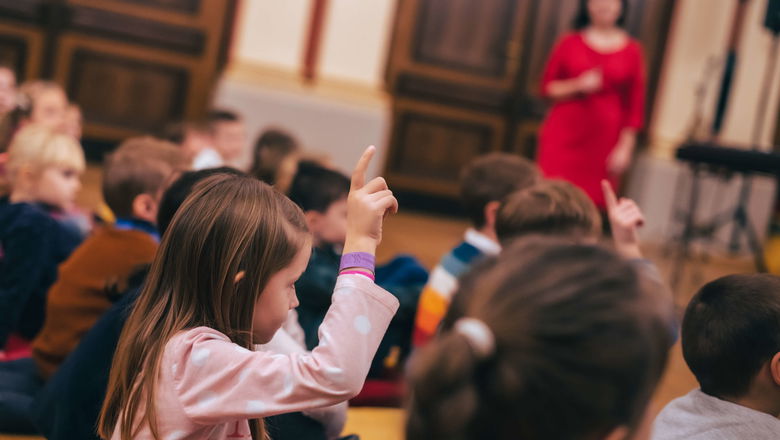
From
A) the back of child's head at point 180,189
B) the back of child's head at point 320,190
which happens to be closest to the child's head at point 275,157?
the back of child's head at point 320,190

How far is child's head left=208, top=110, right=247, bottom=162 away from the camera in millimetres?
4098

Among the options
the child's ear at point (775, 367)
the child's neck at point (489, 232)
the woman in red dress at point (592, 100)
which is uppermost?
the woman in red dress at point (592, 100)

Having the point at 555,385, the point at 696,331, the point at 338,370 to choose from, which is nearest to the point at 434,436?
the point at 555,385

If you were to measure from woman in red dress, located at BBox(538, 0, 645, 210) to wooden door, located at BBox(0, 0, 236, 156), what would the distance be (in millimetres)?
2838

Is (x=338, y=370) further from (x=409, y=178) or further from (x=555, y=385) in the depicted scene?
(x=409, y=178)

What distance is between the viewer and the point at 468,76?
692 centimetres

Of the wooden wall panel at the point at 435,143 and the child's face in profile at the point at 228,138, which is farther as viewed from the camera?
the wooden wall panel at the point at 435,143

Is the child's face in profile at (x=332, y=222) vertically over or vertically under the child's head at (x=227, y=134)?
under

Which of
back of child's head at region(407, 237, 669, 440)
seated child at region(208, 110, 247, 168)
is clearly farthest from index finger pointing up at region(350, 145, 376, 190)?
seated child at region(208, 110, 247, 168)

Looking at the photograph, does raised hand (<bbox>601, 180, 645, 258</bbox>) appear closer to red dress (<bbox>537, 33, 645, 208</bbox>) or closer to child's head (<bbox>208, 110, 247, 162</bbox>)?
child's head (<bbox>208, 110, 247, 162</bbox>)

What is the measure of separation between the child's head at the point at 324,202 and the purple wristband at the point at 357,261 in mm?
1507

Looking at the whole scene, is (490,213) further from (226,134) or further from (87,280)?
(226,134)

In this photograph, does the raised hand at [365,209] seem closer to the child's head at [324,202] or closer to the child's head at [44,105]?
the child's head at [324,202]

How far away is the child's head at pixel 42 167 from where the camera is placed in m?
2.80
